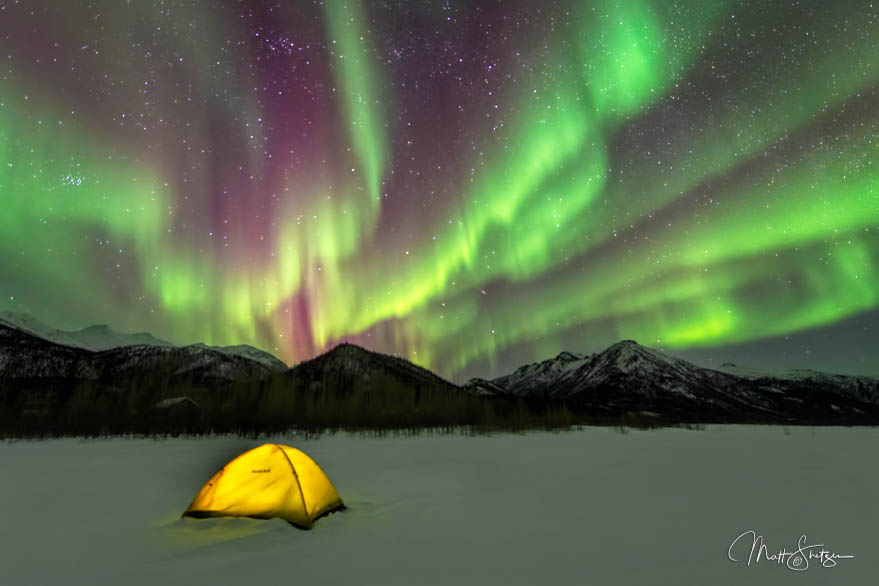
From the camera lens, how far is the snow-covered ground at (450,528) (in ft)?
22.1

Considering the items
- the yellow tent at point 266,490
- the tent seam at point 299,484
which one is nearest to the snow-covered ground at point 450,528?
the yellow tent at point 266,490

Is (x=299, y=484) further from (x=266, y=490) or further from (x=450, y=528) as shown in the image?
(x=450, y=528)

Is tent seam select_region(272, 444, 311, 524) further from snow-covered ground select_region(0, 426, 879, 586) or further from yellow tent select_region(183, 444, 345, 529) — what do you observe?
snow-covered ground select_region(0, 426, 879, 586)

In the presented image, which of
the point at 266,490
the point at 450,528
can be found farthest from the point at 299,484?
the point at 450,528

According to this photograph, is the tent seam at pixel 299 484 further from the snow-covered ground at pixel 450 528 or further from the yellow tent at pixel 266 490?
the snow-covered ground at pixel 450 528

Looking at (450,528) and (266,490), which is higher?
(266,490)

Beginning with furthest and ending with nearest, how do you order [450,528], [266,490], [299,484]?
[450,528] → [266,490] → [299,484]

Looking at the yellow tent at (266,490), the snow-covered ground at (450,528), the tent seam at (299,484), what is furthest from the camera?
the yellow tent at (266,490)

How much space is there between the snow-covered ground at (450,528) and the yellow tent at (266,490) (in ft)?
0.74

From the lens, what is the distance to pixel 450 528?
363 inches

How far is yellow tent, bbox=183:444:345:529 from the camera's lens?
8.95 m

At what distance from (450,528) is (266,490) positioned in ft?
10.9

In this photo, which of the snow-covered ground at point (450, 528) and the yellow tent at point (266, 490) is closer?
the snow-covered ground at point (450, 528)

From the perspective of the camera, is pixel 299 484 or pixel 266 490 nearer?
pixel 299 484
